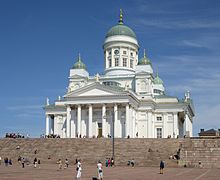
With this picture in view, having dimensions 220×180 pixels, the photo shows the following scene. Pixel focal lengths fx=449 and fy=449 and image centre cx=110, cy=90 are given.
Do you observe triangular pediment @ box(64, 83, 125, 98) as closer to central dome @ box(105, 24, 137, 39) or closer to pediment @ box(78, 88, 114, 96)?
pediment @ box(78, 88, 114, 96)

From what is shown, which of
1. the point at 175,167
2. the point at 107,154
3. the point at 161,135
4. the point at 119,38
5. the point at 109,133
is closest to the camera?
the point at 175,167

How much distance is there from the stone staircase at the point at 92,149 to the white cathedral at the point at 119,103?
34.3 feet

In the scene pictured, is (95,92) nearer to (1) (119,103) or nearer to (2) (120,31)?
(1) (119,103)

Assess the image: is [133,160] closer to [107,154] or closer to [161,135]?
[107,154]

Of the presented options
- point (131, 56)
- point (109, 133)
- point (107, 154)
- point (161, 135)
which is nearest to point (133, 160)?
point (107, 154)

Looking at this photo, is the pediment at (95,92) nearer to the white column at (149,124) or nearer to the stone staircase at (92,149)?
the white column at (149,124)

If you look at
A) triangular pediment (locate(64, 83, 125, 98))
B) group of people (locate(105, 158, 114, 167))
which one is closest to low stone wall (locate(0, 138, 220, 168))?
group of people (locate(105, 158, 114, 167))

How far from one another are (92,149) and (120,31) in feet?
128

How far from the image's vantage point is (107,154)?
56438mm

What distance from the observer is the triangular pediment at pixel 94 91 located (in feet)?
250

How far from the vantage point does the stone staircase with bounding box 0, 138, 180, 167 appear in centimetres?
5469

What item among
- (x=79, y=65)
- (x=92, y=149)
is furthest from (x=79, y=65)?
(x=92, y=149)

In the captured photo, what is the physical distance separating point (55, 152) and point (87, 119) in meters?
21.1

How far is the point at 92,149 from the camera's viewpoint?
193 feet
